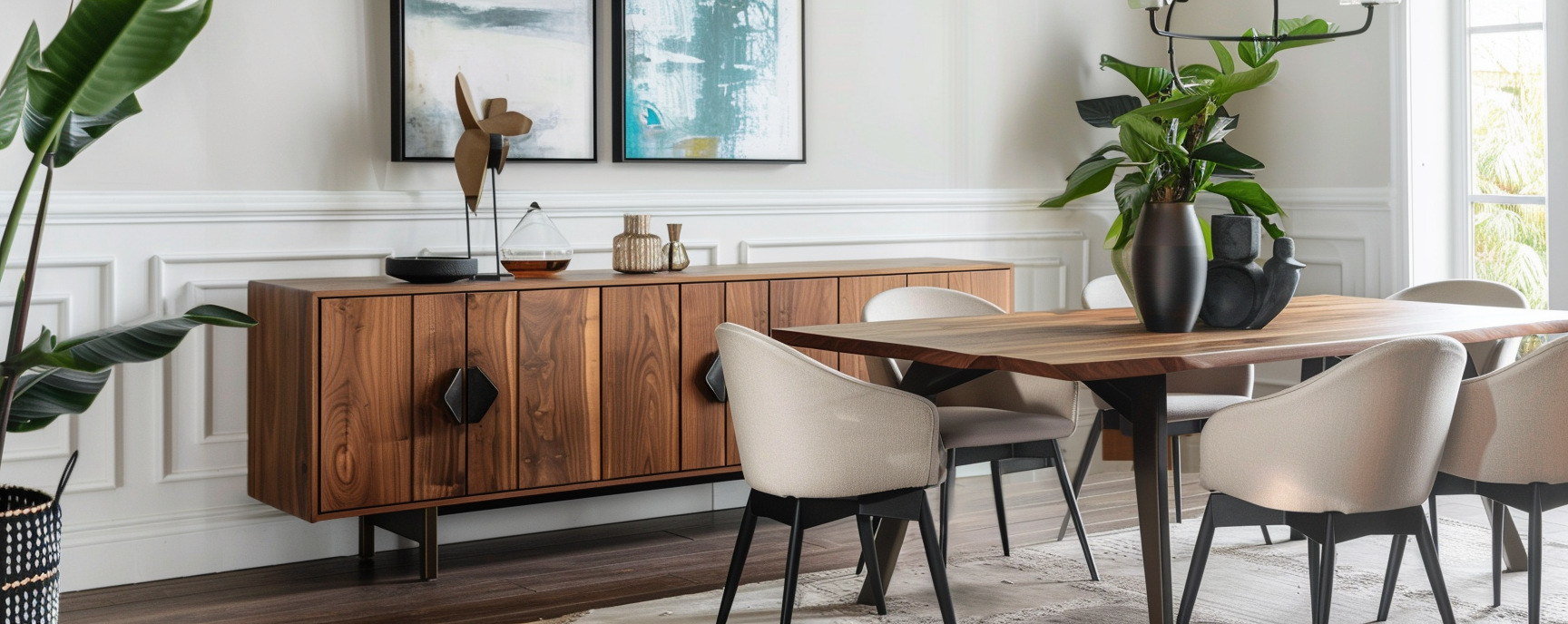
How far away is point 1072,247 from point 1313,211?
90cm

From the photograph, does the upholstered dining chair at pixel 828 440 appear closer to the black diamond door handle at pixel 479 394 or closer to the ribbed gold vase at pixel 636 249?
the black diamond door handle at pixel 479 394

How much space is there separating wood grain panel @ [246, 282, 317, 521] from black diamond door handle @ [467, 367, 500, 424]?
0.40 metres

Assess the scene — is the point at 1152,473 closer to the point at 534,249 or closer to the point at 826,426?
the point at 826,426

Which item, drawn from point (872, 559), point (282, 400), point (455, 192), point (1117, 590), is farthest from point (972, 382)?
point (282, 400)

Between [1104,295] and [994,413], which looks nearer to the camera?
[994,413]

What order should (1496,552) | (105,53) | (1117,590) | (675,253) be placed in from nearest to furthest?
1. (105,53)
2. (1496,552)
3. (1117,590)
4. (675,253)

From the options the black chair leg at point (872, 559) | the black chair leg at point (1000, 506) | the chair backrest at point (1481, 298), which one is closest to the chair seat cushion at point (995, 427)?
the black chair leg at point (1000, 506)

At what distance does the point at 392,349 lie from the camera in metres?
3.57

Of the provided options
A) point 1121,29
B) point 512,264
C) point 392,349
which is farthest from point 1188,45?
point 392,349

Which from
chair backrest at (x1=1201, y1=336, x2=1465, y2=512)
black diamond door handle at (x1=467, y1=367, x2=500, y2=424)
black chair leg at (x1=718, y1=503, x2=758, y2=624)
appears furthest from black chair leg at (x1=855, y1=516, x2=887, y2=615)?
black diamond door handle at (x1=467, y1=367, x2=500, y2=424)

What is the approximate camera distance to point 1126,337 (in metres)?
3.04

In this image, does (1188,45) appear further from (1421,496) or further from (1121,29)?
(1421,496)

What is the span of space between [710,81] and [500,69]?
2.42 ft

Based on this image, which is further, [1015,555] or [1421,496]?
[1015,555]
